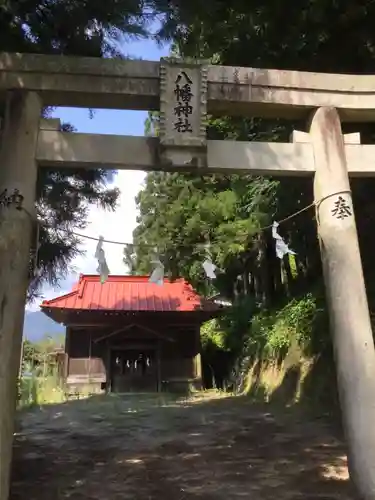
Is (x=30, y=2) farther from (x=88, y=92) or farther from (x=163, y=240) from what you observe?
(x=163, y=240)

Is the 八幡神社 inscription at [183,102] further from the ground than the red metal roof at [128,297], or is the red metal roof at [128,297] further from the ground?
the red metal roof at [128,297]

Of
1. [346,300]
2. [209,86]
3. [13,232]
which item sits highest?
[209,86]

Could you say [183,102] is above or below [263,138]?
below

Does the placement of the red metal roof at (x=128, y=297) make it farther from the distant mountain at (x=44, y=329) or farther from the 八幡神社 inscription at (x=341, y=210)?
the 八幡神社 inscription at (x=341, y=210)

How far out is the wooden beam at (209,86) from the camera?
4.52m

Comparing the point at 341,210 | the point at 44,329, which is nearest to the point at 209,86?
the point at 341,210

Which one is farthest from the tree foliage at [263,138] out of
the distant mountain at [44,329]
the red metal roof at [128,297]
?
the distant mountain at [44,329]

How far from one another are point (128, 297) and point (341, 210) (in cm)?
1359

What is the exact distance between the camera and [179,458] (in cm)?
593

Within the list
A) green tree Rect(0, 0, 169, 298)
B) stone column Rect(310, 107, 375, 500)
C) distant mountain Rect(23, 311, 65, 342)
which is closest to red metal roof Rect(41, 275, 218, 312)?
distant mountain Rect(23, 311, 65, 342)

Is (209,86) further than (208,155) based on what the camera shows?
Yes

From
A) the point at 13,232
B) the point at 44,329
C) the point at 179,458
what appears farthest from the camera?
the point at 44,329

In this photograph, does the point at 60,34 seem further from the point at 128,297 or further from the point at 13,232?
the point at 128,297

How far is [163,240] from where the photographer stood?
14.7m
